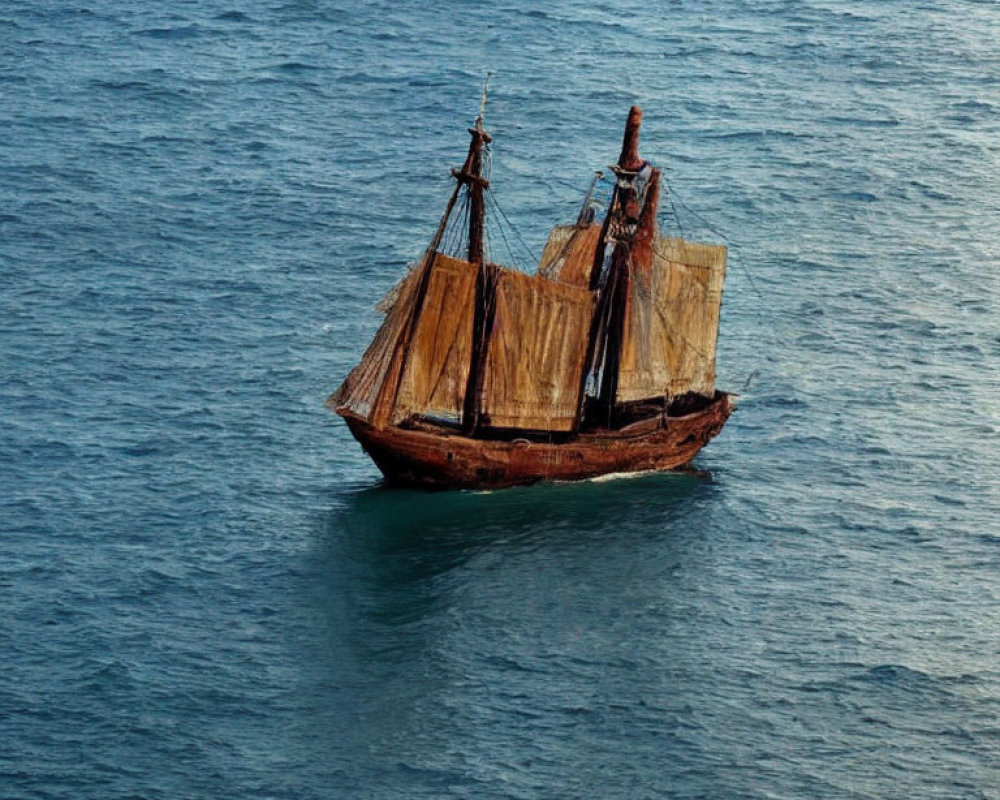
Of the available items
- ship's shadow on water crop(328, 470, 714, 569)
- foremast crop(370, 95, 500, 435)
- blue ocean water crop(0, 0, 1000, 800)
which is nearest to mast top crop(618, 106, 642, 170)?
foremast crop(370, 95, 500, 435)

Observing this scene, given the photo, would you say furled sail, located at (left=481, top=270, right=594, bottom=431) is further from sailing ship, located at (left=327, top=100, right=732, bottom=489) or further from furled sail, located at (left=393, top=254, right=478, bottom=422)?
furled sail, located at (left=393, top=254, right=478, bottom=422)

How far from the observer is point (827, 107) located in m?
191

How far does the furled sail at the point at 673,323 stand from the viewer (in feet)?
422

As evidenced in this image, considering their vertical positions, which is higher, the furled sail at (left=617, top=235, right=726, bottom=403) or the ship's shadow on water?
the furled sail at (left=617, top=235, right=726, bottom=403)

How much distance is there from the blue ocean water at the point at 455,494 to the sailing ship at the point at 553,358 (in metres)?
2.78

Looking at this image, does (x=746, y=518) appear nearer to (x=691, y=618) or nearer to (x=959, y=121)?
(x=691, y=618)

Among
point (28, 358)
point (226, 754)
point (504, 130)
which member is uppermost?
point (504, 130)

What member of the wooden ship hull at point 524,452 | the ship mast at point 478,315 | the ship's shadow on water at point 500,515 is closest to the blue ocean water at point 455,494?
the ship's shadow on water at point 500,515

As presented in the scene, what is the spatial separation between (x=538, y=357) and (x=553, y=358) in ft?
3.05

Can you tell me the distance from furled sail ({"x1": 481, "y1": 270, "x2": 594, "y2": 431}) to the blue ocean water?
16.3 feet

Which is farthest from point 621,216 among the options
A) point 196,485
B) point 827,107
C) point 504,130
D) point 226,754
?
point 827,107

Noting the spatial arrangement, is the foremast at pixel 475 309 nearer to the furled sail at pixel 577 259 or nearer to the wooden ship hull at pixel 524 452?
the wooden ship hull at pixel 524 452

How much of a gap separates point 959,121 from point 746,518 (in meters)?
75.3

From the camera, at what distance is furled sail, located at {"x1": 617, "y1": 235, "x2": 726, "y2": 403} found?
128750 mm
